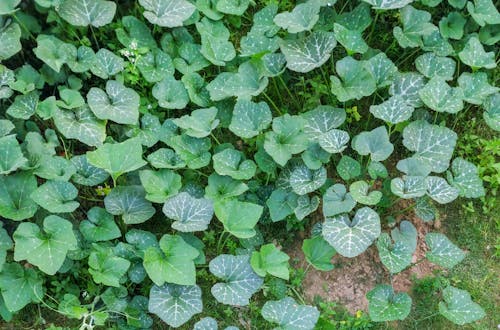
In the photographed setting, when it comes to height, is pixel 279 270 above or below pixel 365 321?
above

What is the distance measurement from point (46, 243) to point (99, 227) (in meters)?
0.34

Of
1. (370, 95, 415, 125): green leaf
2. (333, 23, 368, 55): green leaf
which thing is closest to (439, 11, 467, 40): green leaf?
(333, 23, 368, 55): green leaf

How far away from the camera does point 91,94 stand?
12.3 ft

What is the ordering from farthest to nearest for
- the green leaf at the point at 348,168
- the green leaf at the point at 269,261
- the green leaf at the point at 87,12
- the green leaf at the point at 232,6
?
1. the green leaf at the point at 232,6
2. the green leaf at the point at 87,12
3. the green leaf at the point at 348,168
4. the green leaf at the point at 269,261

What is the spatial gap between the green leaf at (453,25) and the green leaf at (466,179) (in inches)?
35.6

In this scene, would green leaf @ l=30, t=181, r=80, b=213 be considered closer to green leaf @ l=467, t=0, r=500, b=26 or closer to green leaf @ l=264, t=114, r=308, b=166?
green leaf @ l=264, t=114, r=308, b=166

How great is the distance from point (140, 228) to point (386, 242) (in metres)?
1.52

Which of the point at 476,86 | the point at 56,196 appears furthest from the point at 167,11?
the point at 476,86

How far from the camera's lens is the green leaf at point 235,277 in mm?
3277

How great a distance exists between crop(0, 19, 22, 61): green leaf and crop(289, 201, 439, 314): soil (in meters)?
2.17

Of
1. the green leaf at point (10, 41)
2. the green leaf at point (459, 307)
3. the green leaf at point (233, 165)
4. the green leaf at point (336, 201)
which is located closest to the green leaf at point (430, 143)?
the green leaf at point (336, 201)

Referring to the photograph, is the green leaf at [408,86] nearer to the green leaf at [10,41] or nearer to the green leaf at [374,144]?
the green leaf at [374,144]

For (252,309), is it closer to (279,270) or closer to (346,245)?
(279,270)

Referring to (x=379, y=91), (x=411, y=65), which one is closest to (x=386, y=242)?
(x=379, y=91)
